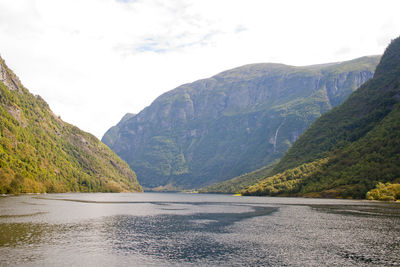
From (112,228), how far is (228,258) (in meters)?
51.0

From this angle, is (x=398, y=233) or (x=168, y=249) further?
(x=398, y=233)

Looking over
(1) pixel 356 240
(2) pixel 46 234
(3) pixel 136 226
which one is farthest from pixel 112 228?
(1) pixel 356 240

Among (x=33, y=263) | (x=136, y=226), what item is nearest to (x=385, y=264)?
(x=33, y=263)

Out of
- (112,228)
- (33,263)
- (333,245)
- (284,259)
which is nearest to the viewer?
(33,263)

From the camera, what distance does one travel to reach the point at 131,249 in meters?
70.5

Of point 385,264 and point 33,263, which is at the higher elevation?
point 33,263

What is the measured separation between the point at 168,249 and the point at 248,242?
20.5 m

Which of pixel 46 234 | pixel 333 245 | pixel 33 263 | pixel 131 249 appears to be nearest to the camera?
pixel 33 263

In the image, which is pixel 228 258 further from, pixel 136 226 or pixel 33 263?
pixel 136 226

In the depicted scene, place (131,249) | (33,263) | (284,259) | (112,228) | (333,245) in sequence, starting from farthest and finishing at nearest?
(112,228) < (333,245) < (131,249) < (284,259) < (33,263)

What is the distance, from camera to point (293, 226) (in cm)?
10500

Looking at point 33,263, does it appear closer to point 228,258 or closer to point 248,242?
point 228,258

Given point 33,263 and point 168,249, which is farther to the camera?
point 168,249

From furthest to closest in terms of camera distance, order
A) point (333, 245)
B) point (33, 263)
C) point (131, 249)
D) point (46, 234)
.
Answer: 1. point (46, 234)
2. point (333, 245)
3. point (131, 249)
4. point (33, 263)
